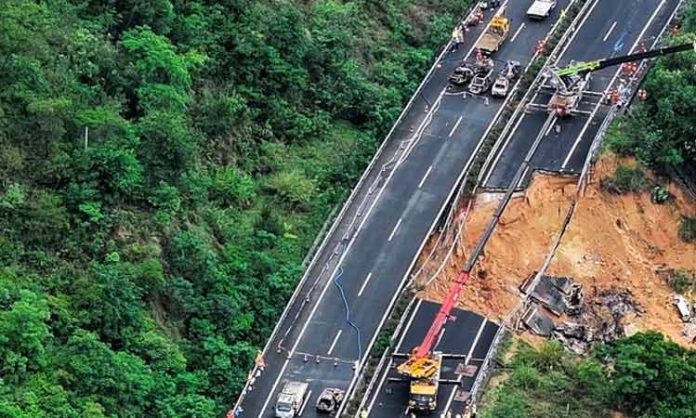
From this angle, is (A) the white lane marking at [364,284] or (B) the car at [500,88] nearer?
(A) the white lane marking at [364,284]

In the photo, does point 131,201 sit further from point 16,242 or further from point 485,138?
point 485,138

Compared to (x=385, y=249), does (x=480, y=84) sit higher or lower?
higher

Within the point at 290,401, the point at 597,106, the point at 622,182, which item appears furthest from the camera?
the point at 597,106

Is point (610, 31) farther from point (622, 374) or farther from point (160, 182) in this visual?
point (160, 182)

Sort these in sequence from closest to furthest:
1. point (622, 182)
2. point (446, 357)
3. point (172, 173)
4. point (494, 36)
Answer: point (172, 173) → point (446, 357) → point (622, 182) → point (494, 36)

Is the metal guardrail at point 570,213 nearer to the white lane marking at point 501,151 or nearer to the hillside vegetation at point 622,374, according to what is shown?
the hillside vegetation at point 622,374

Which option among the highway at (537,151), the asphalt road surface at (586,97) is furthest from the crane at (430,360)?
the asphalt road surface at (586,97)

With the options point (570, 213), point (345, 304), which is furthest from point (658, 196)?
point (345, 304)
